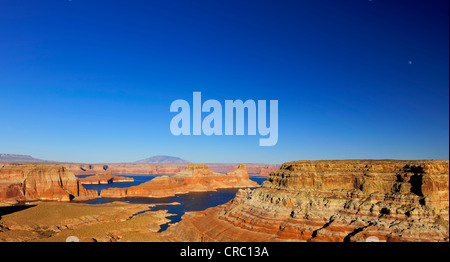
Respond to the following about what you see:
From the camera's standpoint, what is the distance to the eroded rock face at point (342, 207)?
37.6 metres

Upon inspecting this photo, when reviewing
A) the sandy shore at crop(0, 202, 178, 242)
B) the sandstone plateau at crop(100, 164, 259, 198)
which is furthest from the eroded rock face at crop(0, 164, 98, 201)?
the sandy shore at crop(0, 202, 178, 242)

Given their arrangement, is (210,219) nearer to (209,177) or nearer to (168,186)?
(168,186)

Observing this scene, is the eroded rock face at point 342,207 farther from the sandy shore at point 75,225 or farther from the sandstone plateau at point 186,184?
the sandstone plateau at point 186,184

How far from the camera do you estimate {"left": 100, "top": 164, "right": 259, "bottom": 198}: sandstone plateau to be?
12859cm

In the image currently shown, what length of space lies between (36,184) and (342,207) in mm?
121592

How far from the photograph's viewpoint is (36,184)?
10850 cm

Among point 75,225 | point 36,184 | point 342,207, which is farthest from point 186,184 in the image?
point 342,207

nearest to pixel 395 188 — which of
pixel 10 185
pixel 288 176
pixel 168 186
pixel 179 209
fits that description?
pixel 288 176

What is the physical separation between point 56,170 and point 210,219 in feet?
301

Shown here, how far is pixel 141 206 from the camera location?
307ft

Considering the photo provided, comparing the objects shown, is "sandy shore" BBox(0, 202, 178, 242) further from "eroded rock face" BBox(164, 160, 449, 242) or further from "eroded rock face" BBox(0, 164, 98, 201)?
"eroded rock face" BBox(0, 164, 98, 201)

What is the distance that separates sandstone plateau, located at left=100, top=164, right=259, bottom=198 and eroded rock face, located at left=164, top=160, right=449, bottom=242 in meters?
77.0

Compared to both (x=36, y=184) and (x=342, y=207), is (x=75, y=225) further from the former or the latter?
(x=342, y=207)

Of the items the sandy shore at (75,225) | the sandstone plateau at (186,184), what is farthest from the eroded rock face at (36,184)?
the sandy shore at (75,225)
